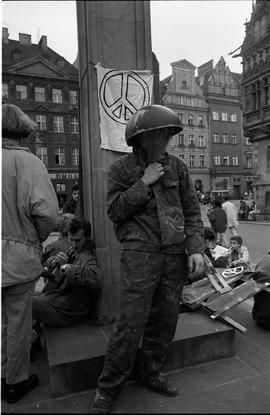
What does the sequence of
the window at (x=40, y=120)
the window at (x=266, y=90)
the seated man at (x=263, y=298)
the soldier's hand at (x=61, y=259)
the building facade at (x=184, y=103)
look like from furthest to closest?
the window at (x=266, y=90) < the window at (x=40, y=120) < the seated man at (x=263, y=298) < the soldier's hand at (x=61, y=259) < the building facade at (x=184, y=103)

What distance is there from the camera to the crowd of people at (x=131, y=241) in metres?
1.98

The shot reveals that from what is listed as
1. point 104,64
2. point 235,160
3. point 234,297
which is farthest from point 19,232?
point 235,160

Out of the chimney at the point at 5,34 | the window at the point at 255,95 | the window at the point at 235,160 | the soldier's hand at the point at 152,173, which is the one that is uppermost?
the window at the point at 255,95

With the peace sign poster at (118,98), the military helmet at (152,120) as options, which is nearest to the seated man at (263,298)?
the peace sign poster at (118,98)

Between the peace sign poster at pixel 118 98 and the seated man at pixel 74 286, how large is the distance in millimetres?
749

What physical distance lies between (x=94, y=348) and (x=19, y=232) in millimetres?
1016

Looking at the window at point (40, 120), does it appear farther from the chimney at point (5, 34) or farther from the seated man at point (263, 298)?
the seated man at point (263, 298)

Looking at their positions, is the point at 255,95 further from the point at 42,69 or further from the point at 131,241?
the point at 131,241

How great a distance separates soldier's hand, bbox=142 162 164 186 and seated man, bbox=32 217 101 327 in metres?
1.08

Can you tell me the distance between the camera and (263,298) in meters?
3.41

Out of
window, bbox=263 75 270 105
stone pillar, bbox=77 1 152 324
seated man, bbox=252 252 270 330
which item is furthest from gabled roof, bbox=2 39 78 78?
window, bbox=263 75 270 105

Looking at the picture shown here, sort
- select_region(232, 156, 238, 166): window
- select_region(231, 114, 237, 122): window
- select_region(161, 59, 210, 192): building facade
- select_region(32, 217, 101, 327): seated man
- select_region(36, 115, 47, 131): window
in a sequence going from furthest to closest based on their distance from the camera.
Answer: select_region(232, 156, 238, 166): window → select_region(231, 114, 237, 122): window → select_region(36, 115, 47, 131): window → select_region(32, 217, 101, 327): seated man → select_region(161, 59, 210, 192): building facade

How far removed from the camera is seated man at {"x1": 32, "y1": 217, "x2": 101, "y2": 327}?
2719 mm

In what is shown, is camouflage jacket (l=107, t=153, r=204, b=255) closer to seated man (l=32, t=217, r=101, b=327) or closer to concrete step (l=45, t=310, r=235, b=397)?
seated man (l=32, t=217, r=101, b=327)
